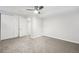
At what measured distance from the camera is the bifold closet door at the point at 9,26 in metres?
1.63

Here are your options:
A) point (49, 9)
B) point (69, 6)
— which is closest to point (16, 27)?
point (49, 9)

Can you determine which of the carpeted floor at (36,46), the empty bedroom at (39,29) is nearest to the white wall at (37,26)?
the empty bedroom at (39,29)

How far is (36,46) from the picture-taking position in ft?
5.55

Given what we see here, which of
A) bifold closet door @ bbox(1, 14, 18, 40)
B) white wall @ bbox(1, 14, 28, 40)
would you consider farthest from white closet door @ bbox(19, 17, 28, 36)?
bifold closet door @ bbox(1, 14, 18, 40)

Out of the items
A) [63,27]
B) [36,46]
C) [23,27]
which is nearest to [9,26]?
[23,27]

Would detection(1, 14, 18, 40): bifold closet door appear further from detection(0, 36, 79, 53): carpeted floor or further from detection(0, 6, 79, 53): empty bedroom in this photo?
detection(0, 36, 79, 53): carpeted floor

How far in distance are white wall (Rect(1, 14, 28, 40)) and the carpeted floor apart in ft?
0.37

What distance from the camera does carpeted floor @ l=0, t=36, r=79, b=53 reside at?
5.42 feet

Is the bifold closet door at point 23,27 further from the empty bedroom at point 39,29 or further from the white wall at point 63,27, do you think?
the white wall at point 63,27

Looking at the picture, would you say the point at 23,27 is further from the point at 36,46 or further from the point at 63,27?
the point at 63,27

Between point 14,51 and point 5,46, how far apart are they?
0.71 feet

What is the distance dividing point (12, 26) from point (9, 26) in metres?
0.06

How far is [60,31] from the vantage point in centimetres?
168
